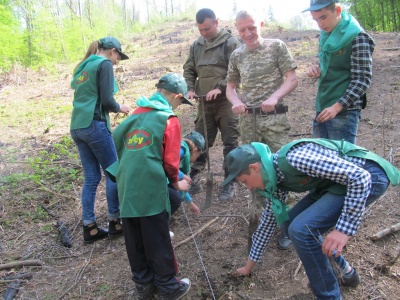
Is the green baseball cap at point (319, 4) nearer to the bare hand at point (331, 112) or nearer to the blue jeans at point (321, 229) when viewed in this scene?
the bare hand at point (331, 112)

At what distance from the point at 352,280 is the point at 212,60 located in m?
2.79

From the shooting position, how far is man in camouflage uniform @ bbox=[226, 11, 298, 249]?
125 inches

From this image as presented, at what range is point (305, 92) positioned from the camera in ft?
27.6

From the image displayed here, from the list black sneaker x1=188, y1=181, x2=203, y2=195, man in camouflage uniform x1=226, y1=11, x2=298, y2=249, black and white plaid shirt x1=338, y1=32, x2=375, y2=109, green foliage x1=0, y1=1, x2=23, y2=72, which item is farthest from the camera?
green foliage x1=0, y1=1, x2=23, y2=72

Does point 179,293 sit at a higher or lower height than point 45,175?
lower

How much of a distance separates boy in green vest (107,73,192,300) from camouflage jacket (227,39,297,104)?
1.03 meters

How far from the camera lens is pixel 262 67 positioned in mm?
3328

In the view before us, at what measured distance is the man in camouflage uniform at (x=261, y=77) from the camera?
10.4ft

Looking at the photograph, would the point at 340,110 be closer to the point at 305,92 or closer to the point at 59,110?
the point at 305,92

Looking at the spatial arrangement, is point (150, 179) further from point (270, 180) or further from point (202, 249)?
point (202, 249)

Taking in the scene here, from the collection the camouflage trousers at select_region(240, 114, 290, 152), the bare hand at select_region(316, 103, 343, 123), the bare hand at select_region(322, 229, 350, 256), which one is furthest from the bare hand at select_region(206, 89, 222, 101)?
the bare hand at select_region(322, 229, 350, 256)

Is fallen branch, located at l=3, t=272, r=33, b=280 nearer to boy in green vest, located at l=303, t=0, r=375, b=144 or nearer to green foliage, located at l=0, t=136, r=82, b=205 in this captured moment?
green foliage, located at l=0, t=136, r=82, b=205

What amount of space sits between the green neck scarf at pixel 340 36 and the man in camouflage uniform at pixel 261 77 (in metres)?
0.44

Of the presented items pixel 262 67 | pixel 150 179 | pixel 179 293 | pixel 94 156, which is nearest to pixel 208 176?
pixel 94 156
